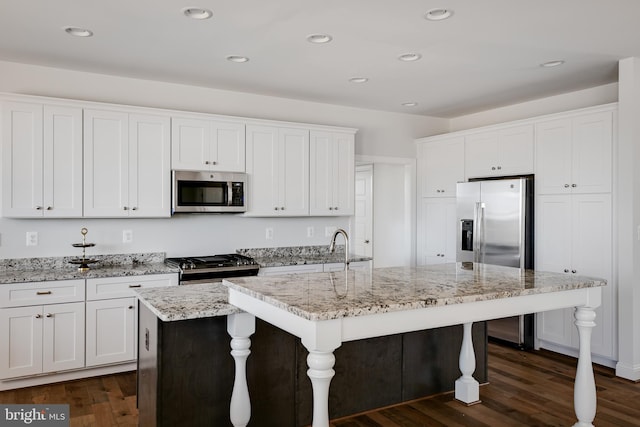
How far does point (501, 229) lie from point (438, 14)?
100 inches

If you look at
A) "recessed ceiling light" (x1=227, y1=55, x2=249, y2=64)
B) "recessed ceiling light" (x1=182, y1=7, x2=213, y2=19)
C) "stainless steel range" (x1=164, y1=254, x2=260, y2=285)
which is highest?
"recessed ceiling light" (x1=227, y1=55, x2=249, y2=64)

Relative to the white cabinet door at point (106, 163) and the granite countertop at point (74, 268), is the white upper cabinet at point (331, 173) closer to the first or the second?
the granite countertop at point (74, 268)

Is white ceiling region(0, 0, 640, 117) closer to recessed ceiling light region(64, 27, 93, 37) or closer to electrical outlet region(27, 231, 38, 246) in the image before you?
recessed ceiling light region(64, 27, 93, 37)

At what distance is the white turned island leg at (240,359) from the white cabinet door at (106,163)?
7.29ft

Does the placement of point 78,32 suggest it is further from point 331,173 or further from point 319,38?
point 331,173

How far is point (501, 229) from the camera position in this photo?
15.7ft

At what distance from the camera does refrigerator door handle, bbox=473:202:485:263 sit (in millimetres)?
4965

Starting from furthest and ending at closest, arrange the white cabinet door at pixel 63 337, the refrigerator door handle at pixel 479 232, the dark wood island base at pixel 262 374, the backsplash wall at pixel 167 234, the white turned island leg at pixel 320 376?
the refrigerator door handle at pixel 479 232 → the backsplash wall at pixel 167 234 → the white cabinet door at pixel 63 337 → the dark wood island base at pixel 262 374 → the white turned island leg at pixel 320 376

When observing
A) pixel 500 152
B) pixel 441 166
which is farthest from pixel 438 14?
pixel 441 166

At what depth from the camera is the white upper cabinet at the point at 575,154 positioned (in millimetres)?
4074

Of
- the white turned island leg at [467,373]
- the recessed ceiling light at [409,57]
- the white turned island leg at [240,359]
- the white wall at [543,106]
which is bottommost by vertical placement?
the white turned island leg at [467,373]

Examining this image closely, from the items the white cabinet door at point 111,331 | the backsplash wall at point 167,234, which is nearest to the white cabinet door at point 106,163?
the backsplash wall at point 167,234

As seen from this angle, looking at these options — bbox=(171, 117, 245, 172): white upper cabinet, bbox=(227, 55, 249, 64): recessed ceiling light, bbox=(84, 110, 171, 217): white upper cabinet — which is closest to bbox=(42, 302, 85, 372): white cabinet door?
bbox=(84, 110, 171, 217): white upper cabinet

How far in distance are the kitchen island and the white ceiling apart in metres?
1.56
